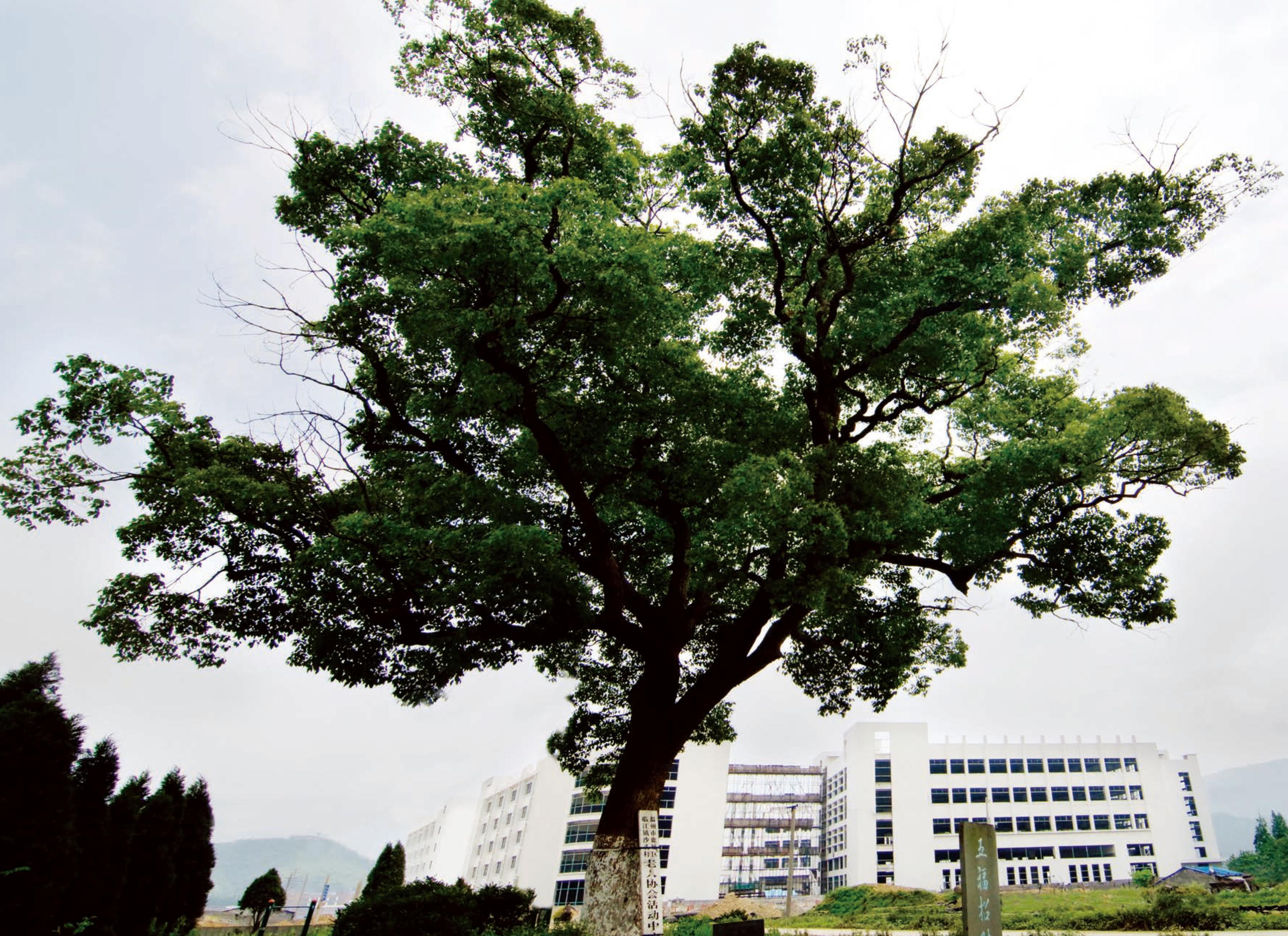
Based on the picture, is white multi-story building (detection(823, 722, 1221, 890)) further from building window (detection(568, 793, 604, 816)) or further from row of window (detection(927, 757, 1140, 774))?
building window (detection(568, 793, 604, 816))

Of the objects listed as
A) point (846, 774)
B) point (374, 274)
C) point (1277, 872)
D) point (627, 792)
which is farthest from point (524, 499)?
point (1277, 872)

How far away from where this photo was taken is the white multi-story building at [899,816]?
45.5 metres

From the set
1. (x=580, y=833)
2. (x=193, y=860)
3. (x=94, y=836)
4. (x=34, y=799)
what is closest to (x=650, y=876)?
(x=34, y=799)

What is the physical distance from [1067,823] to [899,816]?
12450 millimetres

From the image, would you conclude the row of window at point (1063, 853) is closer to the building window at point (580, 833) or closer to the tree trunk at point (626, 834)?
the building window at point (580, 833)

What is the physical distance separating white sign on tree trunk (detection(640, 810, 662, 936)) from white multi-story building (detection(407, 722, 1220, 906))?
127 feet

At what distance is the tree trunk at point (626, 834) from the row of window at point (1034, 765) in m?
55.3

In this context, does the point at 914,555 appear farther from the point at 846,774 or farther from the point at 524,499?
the point at 846,774

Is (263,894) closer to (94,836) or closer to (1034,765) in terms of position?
(94,836)

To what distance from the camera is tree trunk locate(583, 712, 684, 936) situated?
930 cm

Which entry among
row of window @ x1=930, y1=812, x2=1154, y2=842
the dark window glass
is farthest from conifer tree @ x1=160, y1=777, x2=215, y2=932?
row of window @ x1=930, y1=812, x2=1154, y2=842

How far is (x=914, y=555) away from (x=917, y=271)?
14.3 ft

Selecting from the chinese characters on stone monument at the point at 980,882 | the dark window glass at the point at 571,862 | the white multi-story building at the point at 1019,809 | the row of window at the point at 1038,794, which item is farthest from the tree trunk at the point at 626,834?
the row of window at the point at 1038,794

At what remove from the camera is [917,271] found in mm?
10359
